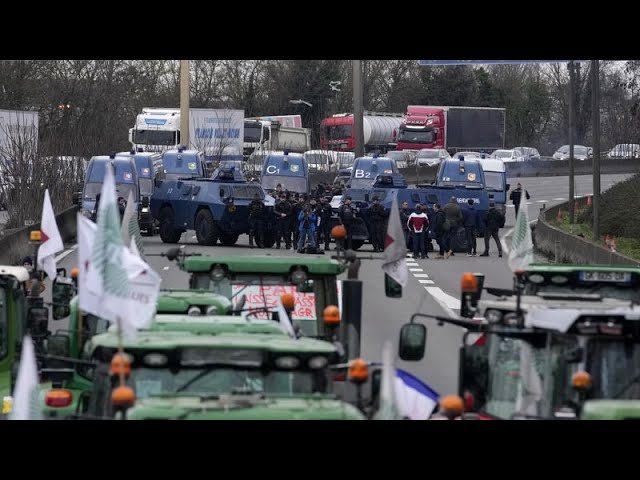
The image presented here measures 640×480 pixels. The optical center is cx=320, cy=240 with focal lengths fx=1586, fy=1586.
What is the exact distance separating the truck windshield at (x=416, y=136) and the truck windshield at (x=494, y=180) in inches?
1355

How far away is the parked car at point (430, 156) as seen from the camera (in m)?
80.3

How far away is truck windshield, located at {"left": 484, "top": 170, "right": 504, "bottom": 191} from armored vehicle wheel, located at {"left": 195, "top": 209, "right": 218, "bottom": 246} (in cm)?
1195

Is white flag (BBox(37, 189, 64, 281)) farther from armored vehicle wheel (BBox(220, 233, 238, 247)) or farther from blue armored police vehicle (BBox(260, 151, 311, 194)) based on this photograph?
blue armored police vehicle (BBox(260, 151, 311, 194))

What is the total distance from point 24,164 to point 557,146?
89866 millimetres

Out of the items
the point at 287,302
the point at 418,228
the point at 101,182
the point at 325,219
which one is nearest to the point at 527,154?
the point at 101,182

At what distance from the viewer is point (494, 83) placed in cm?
12756

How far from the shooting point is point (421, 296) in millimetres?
29781

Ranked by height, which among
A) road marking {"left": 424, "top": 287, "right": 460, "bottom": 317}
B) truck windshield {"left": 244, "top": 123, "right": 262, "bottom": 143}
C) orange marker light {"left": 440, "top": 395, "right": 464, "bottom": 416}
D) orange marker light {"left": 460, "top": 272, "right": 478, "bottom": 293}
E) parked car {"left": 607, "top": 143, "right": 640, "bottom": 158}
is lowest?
road marking {"left": 424, "top": 287, "right": 460, "bottom": 317}

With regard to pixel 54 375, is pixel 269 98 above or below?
above

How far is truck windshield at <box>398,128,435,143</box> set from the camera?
86.6 metres

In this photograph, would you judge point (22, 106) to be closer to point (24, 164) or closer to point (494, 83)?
point (24, 164)

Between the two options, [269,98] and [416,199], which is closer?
[416,199]

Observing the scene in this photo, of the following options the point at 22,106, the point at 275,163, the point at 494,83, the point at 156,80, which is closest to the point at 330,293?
the point at 275,163

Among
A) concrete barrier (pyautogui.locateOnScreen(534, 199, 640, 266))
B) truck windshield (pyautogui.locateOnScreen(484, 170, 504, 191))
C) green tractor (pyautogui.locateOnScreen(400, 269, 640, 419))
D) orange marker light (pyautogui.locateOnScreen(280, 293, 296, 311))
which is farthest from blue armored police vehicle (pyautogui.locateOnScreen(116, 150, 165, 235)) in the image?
green tractor (pyautogui.locateOnScreen(400, 269, 640, 419))
